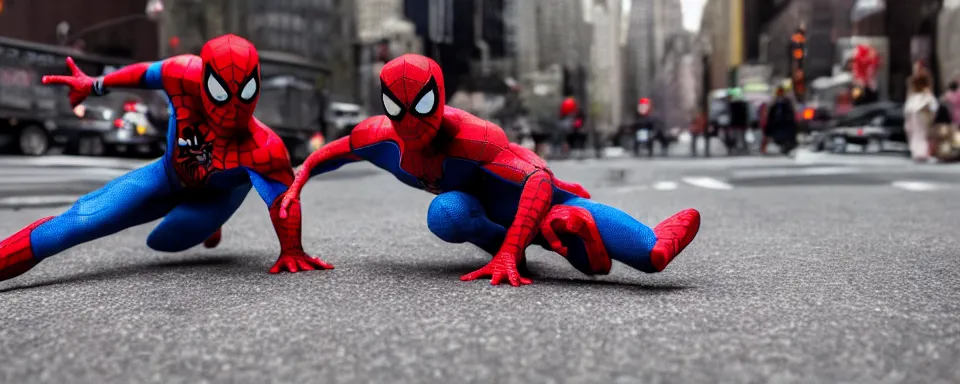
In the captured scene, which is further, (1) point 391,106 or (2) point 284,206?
(2) point 284,206

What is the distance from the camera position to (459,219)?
3066 mm

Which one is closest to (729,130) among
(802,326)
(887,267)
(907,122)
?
(907,122)

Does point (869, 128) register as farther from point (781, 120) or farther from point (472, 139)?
point (472, 139)

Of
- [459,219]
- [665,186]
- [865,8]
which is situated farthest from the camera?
[865,8]

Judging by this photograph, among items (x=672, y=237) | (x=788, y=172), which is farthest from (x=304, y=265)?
(x=788, y=172)

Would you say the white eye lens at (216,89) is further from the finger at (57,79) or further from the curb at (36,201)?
the curb at (36,201)

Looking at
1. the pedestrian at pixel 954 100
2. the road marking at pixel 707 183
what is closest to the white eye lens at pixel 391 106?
the road marking at pixel 707 183

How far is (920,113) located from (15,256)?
13.2 m

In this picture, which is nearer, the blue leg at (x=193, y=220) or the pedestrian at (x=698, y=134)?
the blue leg at (x=193, y=220)

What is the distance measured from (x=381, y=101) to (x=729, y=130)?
18023 millimetres

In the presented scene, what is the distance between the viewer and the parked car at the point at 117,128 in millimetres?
10883

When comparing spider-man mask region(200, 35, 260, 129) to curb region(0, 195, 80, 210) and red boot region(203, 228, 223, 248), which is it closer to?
red boot region(203, 228, 223, 248)

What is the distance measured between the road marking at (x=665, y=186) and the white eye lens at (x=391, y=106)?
6.25 m

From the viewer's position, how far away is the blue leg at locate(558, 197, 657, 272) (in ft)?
9.68
